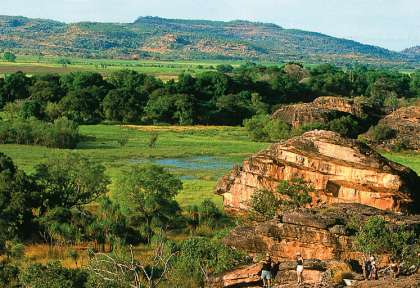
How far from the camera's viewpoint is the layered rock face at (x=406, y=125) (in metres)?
91.6

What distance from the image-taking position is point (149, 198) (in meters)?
46.3

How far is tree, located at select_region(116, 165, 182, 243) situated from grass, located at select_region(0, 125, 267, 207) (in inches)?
240

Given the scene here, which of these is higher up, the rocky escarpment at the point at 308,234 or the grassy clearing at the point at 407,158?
the rocky escarpment at the point at 308,234

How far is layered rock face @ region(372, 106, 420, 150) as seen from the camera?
300ft

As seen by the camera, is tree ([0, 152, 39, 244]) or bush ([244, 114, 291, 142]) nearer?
tree ([0, 152, 39, 244])

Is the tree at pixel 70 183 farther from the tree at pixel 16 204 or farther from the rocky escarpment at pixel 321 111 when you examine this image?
the rocky escarpment at pixel 321 111

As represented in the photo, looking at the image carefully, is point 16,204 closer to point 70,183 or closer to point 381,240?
point 70,183

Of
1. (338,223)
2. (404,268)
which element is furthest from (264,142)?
(404,268)

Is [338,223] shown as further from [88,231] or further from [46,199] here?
[46,199]

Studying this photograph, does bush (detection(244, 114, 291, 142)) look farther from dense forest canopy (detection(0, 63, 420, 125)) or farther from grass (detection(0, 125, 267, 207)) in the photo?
dense forest canopy (detection(0, 63, 420, 125))

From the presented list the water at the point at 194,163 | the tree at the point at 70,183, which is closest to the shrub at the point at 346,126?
the water at the point at 194,163

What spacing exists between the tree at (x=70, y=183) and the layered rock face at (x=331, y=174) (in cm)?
924

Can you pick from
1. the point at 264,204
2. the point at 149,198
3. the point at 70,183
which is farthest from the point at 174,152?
the point at 264,204

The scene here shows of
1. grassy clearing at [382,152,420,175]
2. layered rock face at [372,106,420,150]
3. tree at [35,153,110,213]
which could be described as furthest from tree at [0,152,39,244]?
layered rock face at [372,106,420,150]
